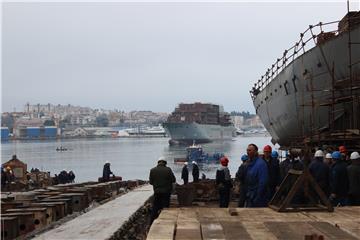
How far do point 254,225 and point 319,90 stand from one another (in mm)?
19854

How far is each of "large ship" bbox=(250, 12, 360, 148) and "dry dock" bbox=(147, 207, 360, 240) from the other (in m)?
11.9

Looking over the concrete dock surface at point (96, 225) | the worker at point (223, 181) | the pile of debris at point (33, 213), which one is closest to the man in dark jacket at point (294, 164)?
the worker at point (223, 181)

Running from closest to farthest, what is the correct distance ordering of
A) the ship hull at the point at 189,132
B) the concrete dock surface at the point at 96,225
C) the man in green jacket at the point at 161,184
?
1. the concrete dock surface at the point at 96,225
2. the man in green jacket at the point at 161,184
3. the ship hull at the point at 189,132

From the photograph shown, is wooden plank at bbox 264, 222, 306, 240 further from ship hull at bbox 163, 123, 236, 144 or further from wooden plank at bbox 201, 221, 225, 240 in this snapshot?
ship hull at bbox 163, 123, 236, 144

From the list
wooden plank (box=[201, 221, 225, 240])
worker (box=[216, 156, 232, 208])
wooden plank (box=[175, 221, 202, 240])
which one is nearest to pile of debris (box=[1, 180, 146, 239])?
worker (box=[216, 156, 232, 208])

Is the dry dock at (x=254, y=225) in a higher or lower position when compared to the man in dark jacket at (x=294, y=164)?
lower

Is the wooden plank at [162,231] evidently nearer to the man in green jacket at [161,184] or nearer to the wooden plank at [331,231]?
the wooden plank at [331,231]

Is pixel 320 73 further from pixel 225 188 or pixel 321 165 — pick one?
pixel 321 165

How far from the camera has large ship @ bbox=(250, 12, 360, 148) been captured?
2275cm

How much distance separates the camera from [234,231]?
6574 mm

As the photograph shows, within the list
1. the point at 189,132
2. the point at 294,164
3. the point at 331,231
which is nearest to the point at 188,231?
the point at 331,231

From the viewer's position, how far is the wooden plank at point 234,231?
6156mm

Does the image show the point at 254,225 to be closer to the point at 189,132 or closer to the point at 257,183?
the point at 257,183

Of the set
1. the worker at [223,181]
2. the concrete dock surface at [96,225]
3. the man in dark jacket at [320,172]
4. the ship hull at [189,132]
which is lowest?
the concrete dock surface at [96,225]
